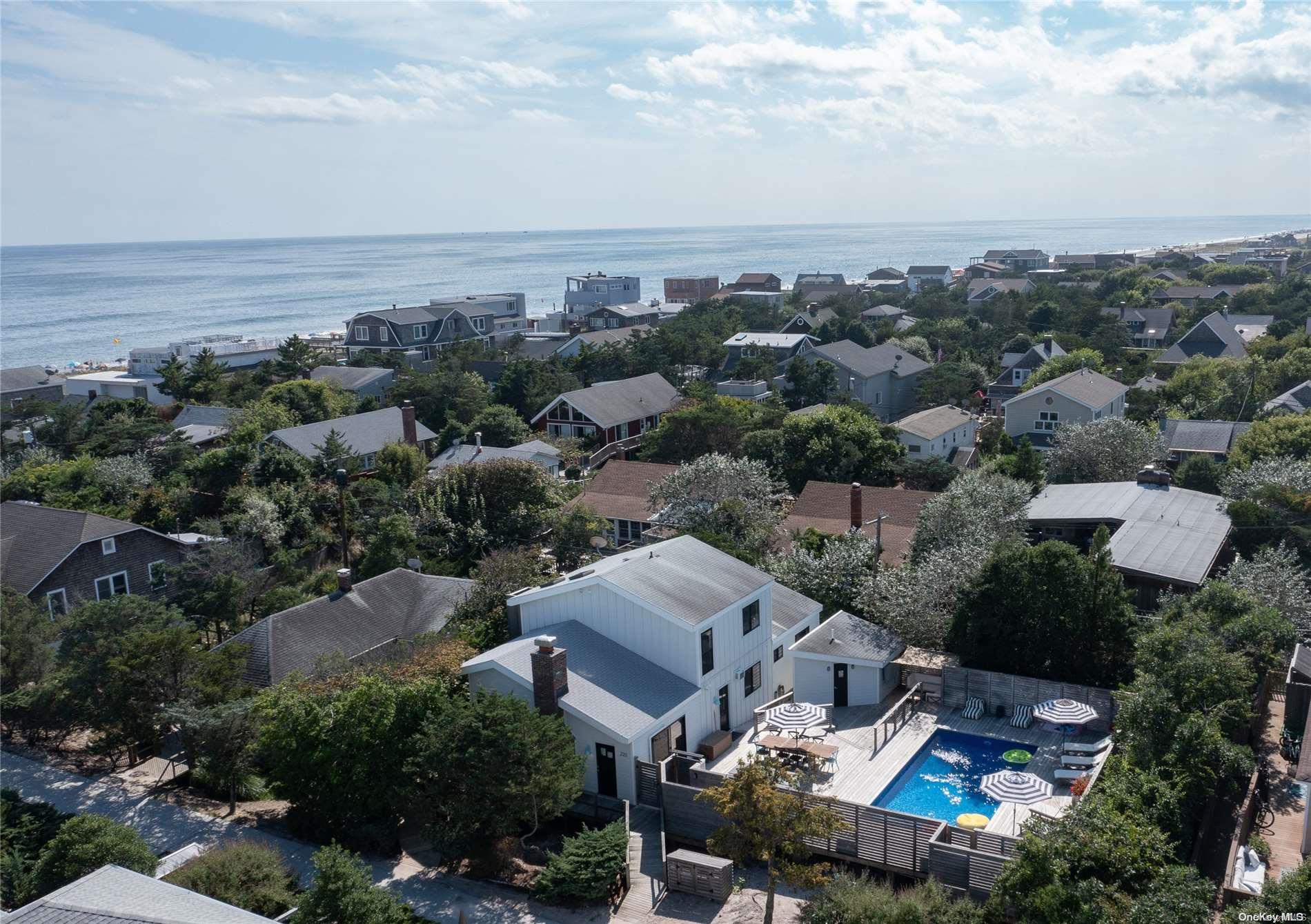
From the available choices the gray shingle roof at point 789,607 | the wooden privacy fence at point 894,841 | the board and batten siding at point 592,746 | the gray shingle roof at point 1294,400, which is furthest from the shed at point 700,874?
the gray shingle roof at point 1294,400

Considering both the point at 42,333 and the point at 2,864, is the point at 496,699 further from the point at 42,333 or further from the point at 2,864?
the point at 42,333

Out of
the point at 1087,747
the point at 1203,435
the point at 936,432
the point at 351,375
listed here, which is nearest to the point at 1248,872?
the point at 1087,747

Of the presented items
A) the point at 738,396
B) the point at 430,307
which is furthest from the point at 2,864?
the point at 430,307

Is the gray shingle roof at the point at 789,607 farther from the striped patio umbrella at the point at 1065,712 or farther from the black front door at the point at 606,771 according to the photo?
the black front door at the point at 606,771

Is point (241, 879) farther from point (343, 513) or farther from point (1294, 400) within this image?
point (1294, 400)

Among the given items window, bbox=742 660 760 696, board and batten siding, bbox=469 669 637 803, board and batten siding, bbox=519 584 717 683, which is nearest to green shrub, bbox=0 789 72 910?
board and batten siding, bbox=469 669 637 803
